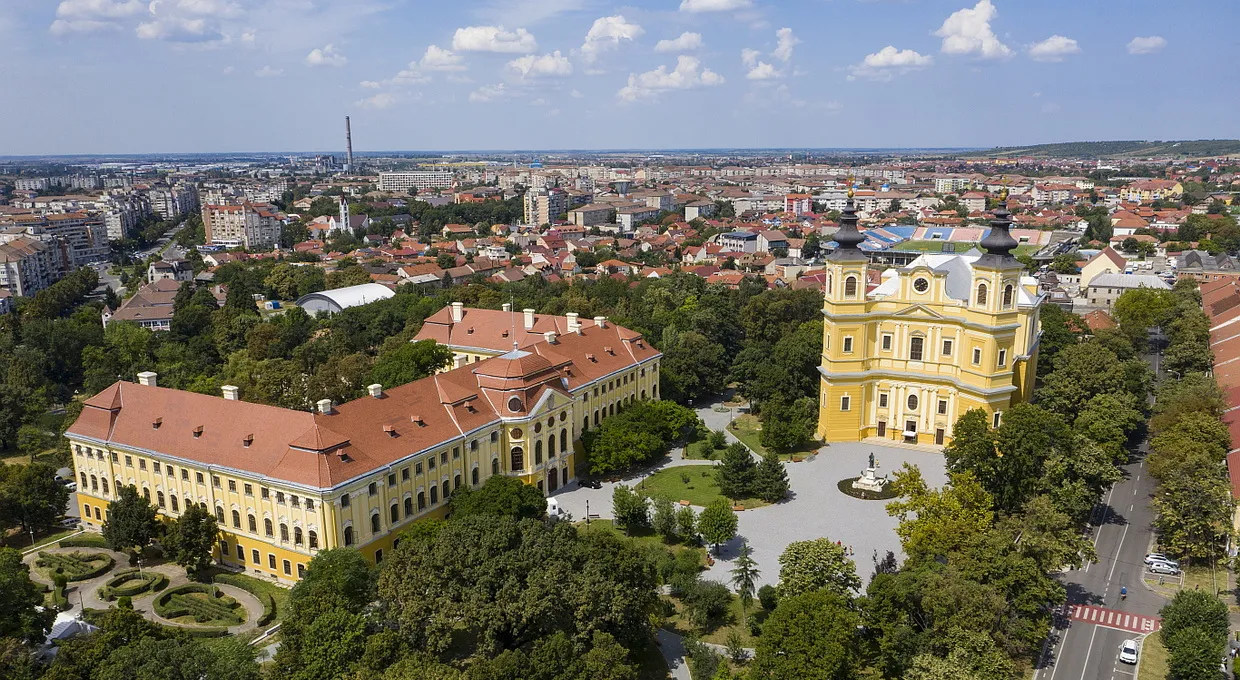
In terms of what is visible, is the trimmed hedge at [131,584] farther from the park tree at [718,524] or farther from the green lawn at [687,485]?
the park tree at [718,524]

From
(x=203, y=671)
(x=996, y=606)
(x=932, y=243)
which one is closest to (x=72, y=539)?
(x=203, y=671)

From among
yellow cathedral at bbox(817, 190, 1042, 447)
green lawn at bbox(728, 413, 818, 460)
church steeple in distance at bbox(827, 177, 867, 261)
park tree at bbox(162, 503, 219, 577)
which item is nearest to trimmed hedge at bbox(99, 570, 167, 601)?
park tree at bbox(162, 503, 219, 577)

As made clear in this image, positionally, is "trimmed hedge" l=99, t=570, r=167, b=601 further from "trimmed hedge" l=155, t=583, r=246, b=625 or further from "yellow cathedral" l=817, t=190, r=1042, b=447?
"yellow cathedral" l=817, t=190, r=1042, b=447

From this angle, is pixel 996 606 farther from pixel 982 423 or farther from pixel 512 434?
pixel 512 434

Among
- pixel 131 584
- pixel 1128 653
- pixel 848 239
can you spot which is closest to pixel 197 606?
pixel 131 584

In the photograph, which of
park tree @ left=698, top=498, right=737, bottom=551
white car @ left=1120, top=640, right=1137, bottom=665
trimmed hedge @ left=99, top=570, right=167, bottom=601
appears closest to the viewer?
white car @ left=1120, top=640, right=1137, bottom=665

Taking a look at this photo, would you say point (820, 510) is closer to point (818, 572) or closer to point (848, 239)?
point (818, 572)

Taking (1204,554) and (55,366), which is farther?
(55,366)
